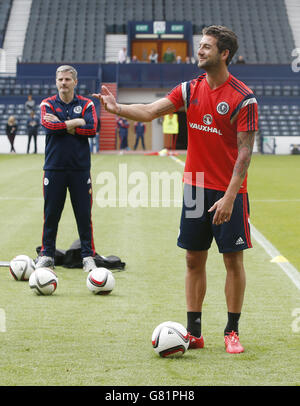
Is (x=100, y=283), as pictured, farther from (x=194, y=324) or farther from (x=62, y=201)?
(x=194, y=324)

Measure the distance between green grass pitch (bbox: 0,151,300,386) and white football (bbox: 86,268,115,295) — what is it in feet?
0.30

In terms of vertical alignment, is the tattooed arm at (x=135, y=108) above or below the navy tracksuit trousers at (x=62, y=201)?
above

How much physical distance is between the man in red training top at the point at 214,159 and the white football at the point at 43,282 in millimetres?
1986

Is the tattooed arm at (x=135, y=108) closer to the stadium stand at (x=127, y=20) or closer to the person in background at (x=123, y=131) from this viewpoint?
the person in background at (x=123, y=131)

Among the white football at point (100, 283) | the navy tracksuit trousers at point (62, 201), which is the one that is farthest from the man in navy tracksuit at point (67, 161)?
the white football at point (100, 283)

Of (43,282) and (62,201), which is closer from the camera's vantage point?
(43,282)

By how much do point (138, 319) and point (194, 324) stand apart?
2.84 feet

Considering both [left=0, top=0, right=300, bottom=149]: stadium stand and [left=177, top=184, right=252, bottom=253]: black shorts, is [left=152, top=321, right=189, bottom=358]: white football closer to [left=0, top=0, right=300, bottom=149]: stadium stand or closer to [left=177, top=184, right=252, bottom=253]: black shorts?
[left=177, top=184, right=252, bottom=253]: black shorts

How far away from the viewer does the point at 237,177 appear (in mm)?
4871

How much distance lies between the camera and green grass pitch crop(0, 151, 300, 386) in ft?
14.8

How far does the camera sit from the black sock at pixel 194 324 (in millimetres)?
5281

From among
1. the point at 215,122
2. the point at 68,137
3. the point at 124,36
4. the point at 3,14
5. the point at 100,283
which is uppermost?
the point at 3,14

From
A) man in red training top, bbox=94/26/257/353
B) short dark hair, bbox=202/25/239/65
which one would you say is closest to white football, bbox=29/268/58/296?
man in red training top, bbox=94/26/257/353

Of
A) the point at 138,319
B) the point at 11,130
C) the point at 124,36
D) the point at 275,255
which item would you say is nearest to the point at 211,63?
the point at 138,319
